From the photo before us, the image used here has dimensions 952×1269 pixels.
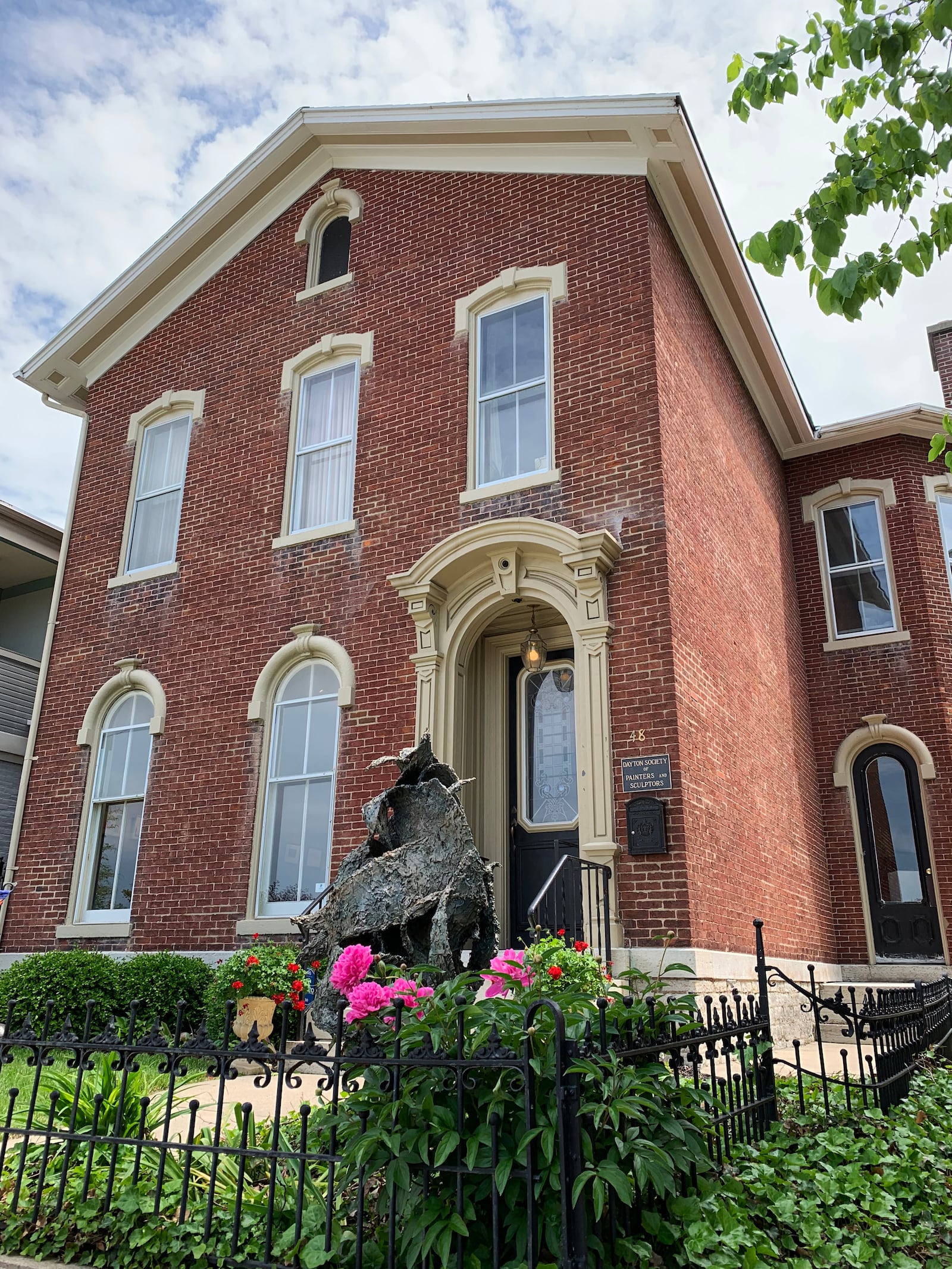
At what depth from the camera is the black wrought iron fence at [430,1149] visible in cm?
336

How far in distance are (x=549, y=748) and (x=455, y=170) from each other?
721 centimetres

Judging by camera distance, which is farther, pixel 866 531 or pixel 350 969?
pixel 866 531

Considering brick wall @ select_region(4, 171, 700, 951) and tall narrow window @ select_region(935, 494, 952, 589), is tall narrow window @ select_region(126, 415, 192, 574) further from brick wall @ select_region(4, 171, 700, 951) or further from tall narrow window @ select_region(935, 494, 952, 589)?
tall narrow window @ select_region(935, 494, 952, 589)

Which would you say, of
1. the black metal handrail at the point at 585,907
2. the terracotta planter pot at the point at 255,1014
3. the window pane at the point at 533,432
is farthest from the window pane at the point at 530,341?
the terracotta planter pot at the point at 255,1014

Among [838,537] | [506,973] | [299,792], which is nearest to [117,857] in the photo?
[299,792]

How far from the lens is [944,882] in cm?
1323

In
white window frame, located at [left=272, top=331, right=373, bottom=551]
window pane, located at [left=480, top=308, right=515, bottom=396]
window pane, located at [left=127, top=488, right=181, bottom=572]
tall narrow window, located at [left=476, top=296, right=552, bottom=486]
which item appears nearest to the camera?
tall narrow window, located at [left=476, top=296, right=552, bottom=486]

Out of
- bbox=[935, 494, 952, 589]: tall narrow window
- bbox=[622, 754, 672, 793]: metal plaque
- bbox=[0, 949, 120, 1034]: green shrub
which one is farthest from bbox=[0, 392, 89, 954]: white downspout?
bbox=[935, 494, 952, 589]: tall narrow window

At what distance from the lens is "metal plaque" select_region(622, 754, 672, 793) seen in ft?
28.8

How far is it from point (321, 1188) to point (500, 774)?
6.68m

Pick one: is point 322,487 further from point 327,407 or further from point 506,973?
point 506,973

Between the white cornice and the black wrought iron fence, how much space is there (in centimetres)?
1250

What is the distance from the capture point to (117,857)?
40.6ft

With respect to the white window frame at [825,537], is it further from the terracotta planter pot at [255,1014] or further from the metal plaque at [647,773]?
the terracotta planter pot at [255,1014]
